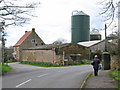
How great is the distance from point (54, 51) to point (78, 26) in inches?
614

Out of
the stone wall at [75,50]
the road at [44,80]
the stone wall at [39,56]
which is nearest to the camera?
the road at [44,80]

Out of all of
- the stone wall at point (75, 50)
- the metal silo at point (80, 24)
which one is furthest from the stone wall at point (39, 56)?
the metal silo at point (80, 24)

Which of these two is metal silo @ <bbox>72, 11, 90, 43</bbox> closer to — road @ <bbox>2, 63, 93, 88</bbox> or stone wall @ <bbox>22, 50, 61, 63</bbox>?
stone wall @ <bbox>22, 50, 61, 63</bbox>

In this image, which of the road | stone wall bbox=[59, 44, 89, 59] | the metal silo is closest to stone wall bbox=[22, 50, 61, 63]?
stone wall bbox=[59, 44, 89, 59]

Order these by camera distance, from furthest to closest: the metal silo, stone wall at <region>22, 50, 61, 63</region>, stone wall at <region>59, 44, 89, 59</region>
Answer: the metal silo, stone wall at <region>59, 44, 89, 59</region>, stone wall at <region>22, 50, 61, 63</region>

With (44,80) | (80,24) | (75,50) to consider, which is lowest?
(44,80)

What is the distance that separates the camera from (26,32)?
68812 mm

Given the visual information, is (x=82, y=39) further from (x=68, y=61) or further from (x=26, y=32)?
(x=26, y=32)

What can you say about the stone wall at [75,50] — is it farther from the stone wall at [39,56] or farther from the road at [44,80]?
the road at [44,80]

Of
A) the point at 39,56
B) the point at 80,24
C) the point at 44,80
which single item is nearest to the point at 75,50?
the point at 39,56

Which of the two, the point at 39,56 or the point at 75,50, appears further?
the point at 39,56

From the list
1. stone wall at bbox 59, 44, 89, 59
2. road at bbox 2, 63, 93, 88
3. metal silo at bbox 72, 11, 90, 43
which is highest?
metal silo at bbox 72, 11, 90, 43

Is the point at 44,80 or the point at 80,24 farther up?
the point at 80,24

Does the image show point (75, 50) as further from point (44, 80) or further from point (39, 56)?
point (44, 80)
